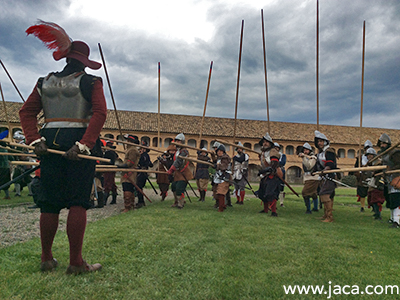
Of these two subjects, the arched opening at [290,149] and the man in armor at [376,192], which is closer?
the man in armor at [376,192]

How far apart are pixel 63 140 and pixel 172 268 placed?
5.21 feet

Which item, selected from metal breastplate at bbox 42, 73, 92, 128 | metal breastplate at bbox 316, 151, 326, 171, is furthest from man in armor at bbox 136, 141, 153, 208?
metal breastplate at bbox 42, 73, 92, 128

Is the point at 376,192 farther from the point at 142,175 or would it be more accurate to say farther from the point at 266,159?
the point at 142,175

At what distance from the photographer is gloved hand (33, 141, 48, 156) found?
8.39ft

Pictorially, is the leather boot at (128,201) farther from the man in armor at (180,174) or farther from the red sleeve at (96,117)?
the red sleeve at (96,117)

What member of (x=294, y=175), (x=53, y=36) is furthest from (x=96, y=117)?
(x=294, y=175)

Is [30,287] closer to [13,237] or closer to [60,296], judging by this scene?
[60,296]

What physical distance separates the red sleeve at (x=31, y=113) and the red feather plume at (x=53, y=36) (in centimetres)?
43

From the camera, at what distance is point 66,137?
2695 mm

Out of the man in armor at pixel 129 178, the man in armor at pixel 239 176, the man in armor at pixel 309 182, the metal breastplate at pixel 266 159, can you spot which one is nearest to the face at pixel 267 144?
the metal breastplate at pixel 266 159

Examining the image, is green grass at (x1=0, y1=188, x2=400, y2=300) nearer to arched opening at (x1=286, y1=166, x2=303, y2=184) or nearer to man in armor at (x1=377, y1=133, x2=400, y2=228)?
man in armor at (x1=377, y1=133, x2=400, y2=228)

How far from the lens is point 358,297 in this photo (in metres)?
2.38

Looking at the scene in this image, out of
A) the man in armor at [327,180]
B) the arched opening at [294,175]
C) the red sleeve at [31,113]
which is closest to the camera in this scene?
the red sleeve at [31,113]

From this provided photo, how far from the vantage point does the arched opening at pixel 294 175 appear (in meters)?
37.3
